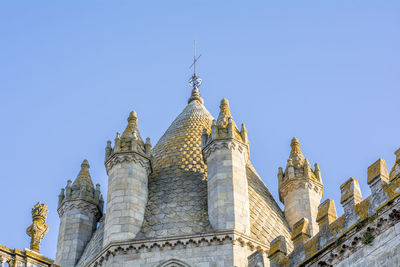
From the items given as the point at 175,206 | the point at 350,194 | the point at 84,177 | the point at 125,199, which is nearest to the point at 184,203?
the point at 175,206

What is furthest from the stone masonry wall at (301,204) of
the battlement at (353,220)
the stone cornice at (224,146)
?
the battlement at (353,220)

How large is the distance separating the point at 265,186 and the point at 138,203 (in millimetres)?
6808

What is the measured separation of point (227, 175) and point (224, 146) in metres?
1.43

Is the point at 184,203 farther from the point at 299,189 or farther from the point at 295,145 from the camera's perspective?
the point at 295,145

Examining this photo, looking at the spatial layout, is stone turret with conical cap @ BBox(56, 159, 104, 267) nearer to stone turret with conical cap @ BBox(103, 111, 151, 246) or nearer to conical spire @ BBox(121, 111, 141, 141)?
stone turret with conical cap @ BBox(103, 111, 151, 246)

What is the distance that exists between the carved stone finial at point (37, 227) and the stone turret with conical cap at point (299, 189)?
14.7 meters

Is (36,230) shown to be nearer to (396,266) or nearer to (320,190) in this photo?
(396,266)

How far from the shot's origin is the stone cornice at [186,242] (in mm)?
32469

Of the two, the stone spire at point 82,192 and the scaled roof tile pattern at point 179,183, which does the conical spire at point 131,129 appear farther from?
the stone spire at point 82,192

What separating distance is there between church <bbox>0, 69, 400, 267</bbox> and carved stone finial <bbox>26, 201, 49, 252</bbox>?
6171 millimetres

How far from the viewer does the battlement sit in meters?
20.2

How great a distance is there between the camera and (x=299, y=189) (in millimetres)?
A: 38000

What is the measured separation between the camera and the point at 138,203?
34938 millimetres

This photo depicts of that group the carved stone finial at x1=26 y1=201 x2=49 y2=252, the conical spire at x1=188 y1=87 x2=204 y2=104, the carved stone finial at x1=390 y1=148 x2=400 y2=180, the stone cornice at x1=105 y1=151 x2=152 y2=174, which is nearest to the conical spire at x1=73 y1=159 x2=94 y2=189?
the stone cornice at x1=105 y1=151 x2=152 y2=174
